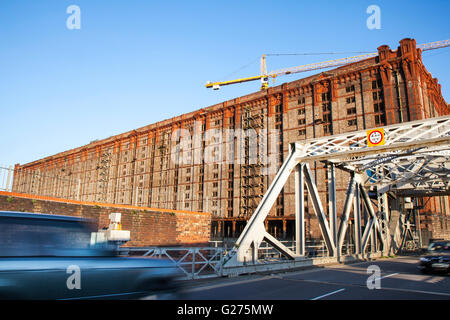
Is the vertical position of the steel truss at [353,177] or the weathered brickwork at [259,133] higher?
the weathered brickwork at [259,133]

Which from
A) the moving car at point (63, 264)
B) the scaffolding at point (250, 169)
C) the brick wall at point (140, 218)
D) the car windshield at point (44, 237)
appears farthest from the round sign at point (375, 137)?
the scaffolding at point (250, 169)

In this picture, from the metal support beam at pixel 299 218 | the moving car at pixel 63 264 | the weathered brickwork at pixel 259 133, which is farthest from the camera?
the weathered brickwork at pixel 259 133

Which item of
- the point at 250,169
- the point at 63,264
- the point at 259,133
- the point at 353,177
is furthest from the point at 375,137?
the point at 259,133

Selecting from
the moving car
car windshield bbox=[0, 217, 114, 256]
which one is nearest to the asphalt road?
the moving car

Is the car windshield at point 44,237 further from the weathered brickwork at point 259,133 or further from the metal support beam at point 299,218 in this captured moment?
the weathered brickwork at point 259,133

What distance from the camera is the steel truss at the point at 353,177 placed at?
14.1 metres

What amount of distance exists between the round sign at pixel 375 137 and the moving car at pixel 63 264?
A: 13226mm

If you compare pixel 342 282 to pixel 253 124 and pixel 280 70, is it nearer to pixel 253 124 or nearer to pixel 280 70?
pixel 253 124

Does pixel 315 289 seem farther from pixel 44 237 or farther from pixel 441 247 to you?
pixel 441 247

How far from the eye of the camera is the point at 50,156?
95.7 meters

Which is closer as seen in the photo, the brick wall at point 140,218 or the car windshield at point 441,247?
the brick wall at point 140,218

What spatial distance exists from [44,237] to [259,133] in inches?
2126

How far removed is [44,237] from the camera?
4988mm

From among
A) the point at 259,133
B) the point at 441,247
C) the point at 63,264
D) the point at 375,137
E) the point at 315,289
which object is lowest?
the point at 315,289
